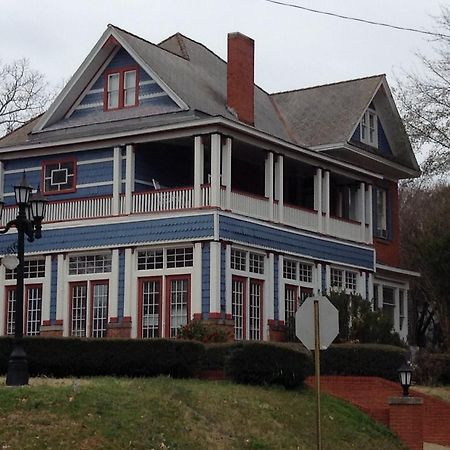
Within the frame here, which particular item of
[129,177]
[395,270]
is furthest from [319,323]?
[395,270]

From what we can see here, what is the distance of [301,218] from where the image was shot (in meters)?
35.1

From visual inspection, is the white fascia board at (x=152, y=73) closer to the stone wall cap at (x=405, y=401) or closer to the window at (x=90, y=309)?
the window at (x=90, y=309)

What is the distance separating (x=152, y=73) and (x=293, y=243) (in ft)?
22.7

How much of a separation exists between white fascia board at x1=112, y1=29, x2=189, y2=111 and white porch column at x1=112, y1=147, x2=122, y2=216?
2304mm

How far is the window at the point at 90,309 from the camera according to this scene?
3291 centimetres

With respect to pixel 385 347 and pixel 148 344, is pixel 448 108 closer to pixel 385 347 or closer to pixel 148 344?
pixel 385 347

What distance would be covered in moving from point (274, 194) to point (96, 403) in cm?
1687

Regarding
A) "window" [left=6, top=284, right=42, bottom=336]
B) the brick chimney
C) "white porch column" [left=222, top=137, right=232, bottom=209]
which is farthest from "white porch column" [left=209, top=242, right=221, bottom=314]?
"window" [left=6, top=284, right=42, bottom=336]

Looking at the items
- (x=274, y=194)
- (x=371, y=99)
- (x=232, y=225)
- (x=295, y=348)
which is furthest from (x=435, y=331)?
(x=295, y=348)

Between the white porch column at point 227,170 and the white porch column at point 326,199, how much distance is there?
5688 millimetres

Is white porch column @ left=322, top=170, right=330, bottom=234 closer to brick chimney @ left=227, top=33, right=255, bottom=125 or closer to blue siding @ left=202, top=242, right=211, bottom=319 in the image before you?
brick chimney @ left=227, top=33, right=255, bottom=125

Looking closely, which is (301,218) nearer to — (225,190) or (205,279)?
(225,190)

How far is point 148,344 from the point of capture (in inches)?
932

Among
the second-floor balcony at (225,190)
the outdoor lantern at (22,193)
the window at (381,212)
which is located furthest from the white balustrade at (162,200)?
the window at (381,212)
